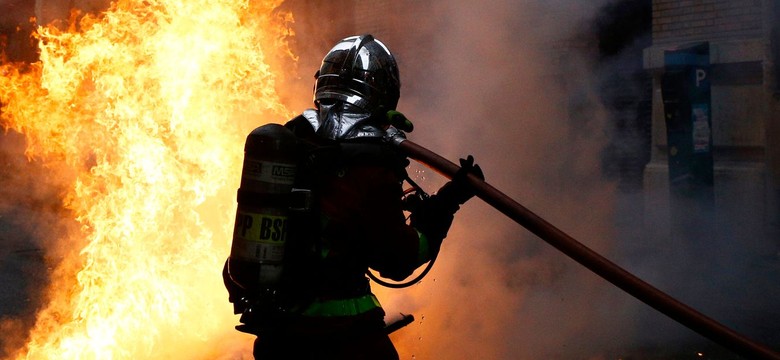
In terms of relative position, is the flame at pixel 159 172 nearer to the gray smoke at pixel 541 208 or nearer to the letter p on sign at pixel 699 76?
the gray smoke at pixel 541 208

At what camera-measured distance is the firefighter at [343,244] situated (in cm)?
230

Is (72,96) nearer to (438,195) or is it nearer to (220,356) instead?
(220,356)

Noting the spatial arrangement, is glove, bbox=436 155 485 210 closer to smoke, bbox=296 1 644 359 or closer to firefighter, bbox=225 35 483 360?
firefighter, bbox=225 35 483 360

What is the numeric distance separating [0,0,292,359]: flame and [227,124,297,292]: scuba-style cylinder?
321 cm

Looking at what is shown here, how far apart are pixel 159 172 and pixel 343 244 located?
167 inches

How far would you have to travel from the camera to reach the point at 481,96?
23.5ft

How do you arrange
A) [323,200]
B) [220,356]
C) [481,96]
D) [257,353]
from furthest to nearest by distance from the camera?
1. [481,96]
2. [220,356]
3. [257,353]
4. [323,200]

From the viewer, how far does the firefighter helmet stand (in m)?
2.60

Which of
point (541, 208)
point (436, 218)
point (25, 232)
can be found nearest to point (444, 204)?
point (436, 218)

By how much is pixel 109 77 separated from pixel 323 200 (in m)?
5.07

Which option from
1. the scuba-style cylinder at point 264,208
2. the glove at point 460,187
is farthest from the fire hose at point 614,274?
the scuba-style cylinder at point 264,208

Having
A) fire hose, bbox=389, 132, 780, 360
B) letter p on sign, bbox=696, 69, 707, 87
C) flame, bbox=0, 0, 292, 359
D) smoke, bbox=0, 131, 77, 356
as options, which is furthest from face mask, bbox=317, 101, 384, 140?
letter p on sign, bbox=696, 69, 707, 87

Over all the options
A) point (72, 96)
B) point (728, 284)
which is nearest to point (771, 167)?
point (728, 284)

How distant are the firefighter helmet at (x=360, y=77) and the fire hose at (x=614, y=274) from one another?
202 millimetres
